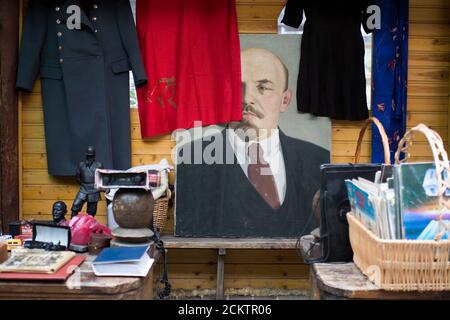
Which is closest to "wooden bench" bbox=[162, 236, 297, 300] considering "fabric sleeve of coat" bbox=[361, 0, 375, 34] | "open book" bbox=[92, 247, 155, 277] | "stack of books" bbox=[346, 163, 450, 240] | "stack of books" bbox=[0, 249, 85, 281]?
"stack of books" bbox=[0, 249, 85, 281]

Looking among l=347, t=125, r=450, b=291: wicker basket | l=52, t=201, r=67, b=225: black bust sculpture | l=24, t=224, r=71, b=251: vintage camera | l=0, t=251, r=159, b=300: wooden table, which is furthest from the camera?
l=52, t=201, r=67, b=225: black bust sculpture

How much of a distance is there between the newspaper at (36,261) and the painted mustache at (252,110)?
1758mm

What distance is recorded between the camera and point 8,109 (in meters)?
3.04

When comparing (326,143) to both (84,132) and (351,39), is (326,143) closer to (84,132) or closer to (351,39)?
(351,39)

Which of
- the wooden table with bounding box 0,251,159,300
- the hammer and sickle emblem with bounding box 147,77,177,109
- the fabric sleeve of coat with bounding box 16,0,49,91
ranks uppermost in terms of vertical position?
the fabric sleeve of coat with bounding box 16,0,49,91

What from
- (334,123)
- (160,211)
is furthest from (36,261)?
(334,123)

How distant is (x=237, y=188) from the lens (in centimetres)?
316

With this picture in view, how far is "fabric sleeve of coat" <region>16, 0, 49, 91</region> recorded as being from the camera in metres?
3.07

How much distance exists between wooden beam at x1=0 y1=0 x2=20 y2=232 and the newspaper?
1.42 meters

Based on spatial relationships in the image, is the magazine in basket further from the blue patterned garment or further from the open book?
the blue patterned garment

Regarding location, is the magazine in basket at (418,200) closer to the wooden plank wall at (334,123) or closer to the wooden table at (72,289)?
the wooden table at (72,289)

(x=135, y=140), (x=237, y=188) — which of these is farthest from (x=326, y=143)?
(x=135, y=140)

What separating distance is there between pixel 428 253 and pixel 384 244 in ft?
0.42

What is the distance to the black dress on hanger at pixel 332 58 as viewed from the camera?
3.13m
